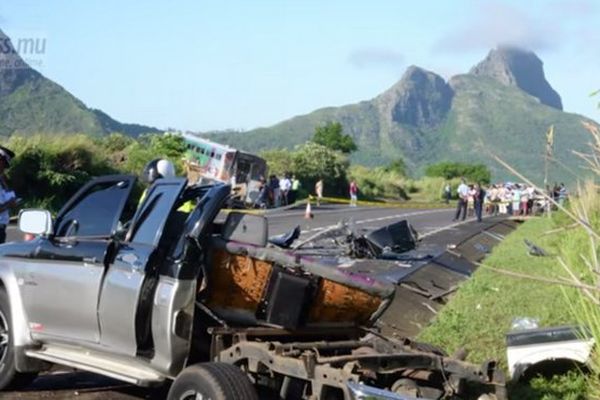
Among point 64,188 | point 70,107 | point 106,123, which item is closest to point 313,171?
point 64,188

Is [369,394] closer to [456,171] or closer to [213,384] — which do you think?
[213,384]

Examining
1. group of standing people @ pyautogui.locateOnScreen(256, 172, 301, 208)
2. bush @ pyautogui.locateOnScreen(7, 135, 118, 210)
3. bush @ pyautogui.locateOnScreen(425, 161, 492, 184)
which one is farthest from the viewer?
bush @ pyautogui.locateOnScreen(425, 161, 492, 184)

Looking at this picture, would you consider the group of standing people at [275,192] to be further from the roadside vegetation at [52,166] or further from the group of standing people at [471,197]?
the roadside vegetation at [52,166]

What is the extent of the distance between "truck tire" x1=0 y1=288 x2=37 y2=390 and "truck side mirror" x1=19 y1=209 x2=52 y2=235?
61 centimetres

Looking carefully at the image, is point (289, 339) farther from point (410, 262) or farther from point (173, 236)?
point (410, 262)

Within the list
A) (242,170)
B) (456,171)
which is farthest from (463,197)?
(456,171)

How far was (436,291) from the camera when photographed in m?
15.0

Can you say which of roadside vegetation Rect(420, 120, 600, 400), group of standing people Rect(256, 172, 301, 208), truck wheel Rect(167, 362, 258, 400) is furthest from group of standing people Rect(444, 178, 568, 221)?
truck wheel Rect(167, 362, 258, 400)

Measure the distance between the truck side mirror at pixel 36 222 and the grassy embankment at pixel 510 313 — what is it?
10.6ft

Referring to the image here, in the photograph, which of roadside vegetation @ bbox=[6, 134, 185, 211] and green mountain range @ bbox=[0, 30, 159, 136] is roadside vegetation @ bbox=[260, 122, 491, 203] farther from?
green mountain range @ bbox=[0, 30, 159, 136]

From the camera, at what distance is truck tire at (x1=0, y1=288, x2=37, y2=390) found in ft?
22.5

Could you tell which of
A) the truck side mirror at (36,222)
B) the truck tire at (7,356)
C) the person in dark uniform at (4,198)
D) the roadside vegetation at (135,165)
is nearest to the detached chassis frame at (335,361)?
the truck side mirror at (36,222)

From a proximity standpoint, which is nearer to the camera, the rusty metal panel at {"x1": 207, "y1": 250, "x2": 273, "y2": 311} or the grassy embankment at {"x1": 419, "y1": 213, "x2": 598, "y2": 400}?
the rusty metal panel at {"x1": 207, "y1": 250, "x2": 273, "y2": 311}

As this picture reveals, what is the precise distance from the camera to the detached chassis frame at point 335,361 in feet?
17.5
